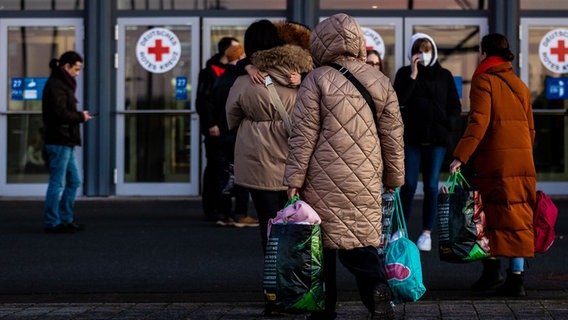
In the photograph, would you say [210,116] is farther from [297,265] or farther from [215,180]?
[297,265]

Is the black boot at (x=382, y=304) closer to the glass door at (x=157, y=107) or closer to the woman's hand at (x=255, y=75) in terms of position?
the woman's hand at (x=255, y=75)

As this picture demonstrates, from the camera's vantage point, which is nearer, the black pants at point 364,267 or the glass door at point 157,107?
the black pants at point 364,267

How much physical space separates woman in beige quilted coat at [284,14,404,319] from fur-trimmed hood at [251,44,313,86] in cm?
82

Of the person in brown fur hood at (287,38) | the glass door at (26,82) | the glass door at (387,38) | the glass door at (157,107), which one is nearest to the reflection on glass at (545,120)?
the glass door at (387,38)

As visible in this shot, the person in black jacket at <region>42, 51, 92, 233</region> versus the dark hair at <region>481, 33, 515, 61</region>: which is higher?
the dark hair at <region>481, 33, 515, 61</region>

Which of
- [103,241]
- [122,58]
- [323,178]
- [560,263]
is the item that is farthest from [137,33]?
[323,178]

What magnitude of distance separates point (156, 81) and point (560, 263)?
7.59m

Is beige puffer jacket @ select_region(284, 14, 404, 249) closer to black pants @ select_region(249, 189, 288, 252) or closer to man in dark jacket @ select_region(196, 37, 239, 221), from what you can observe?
black pants @ select_region(249, 189, 288, 252)

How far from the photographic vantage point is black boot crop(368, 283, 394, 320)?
584 centimetres

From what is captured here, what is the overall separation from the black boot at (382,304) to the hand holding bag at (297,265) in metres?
0.28

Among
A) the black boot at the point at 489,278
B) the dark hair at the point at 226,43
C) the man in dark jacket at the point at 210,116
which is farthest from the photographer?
the man in dark jacket at the point at 210,116

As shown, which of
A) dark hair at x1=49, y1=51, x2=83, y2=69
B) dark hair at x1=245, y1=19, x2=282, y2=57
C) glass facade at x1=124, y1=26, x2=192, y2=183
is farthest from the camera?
glass facade at x1=124, y1=26, x2=192, y2=183

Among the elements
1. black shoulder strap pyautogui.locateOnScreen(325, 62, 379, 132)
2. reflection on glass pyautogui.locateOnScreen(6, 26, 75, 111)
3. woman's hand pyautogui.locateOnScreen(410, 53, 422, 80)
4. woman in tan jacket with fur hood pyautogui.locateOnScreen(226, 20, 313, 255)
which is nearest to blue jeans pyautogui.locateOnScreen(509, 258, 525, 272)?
woman in tan jacket with fur hood pyautogui.locateOnScreen(226, 20, 313, 255)

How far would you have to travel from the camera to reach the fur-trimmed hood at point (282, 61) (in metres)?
6.80
